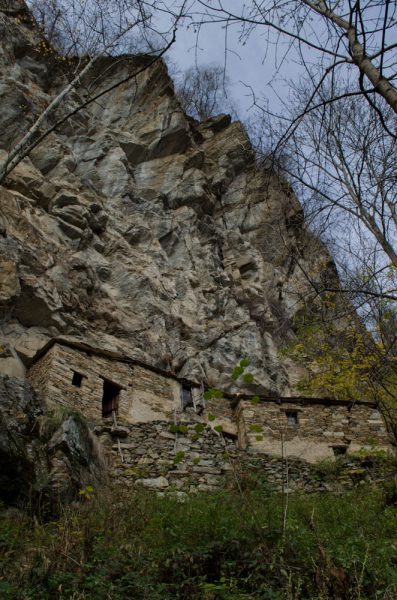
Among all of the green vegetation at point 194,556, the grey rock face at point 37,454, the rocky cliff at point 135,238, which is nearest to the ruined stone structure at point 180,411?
the rocky cliff at point 135,238

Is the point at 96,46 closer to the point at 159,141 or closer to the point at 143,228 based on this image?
the point at 143,228

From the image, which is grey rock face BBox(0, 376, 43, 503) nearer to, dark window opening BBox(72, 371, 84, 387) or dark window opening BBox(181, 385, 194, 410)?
dark window opening BBox(72, 371, 84, 387)

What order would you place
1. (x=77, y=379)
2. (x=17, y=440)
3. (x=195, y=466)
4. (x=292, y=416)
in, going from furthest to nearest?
(x=292, y=416), (x=77, y=379), (x=195, y=466), (x=17, y=440)

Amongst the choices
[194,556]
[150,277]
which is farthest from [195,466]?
[150,277]

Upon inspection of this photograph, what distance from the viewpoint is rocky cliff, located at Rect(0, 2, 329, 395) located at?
1730 centimetres

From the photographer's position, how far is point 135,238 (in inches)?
916

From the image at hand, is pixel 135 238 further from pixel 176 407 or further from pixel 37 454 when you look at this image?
pixel 37 454

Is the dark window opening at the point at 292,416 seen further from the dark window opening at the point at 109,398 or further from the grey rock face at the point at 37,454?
the grey rock face at the point at 37,454

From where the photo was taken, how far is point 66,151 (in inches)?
949

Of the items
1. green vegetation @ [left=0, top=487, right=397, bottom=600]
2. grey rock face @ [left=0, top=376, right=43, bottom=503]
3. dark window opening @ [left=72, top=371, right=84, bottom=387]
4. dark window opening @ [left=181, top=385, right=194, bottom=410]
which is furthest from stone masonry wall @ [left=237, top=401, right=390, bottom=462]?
green vegetation @ [left=0, top=487, right=397, bottom=600]

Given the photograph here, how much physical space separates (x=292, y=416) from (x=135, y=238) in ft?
A: 36.2

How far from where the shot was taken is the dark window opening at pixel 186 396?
678 inches

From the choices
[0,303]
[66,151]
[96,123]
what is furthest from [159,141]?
[0,303]

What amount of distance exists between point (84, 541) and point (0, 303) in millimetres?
11101
